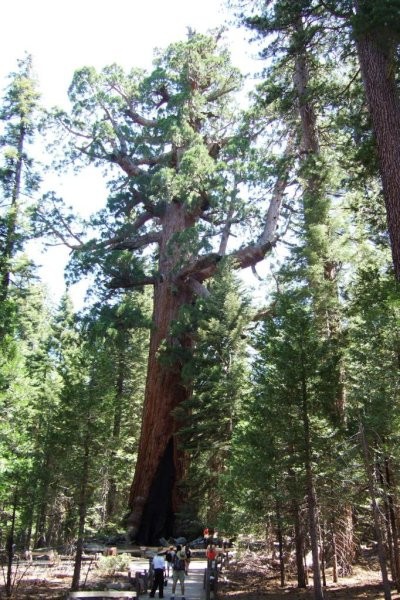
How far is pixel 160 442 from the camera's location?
20.0 meters

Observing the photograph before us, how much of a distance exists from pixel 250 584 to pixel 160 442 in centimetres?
740

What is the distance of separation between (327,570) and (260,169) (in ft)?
42.6

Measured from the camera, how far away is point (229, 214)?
806 inches

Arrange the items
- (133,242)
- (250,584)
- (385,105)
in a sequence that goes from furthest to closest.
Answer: (133,242) < (250,584) < (385,105)

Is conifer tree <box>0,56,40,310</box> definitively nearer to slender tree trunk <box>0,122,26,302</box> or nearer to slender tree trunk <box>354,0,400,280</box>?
slender tree trunk <box>0,122,26,302</box>

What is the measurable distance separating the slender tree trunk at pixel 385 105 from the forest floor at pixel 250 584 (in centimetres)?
707

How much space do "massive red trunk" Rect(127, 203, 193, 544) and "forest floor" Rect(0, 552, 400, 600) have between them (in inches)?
135

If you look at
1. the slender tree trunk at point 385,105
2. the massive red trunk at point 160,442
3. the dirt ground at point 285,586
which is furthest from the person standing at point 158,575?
the massive red trunk at point 160,442

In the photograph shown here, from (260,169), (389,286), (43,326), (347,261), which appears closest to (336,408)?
(389,286)

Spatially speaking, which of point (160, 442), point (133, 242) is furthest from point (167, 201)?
point (160, 442)

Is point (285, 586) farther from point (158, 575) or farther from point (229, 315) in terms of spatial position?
point (229, 315)

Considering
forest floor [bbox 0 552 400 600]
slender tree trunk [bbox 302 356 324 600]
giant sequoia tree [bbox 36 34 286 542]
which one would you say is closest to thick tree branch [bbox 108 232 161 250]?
giant sequoia tree [bbox 36 34 286 542]

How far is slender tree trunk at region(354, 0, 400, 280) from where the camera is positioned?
8.51 m

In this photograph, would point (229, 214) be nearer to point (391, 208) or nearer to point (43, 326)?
point (391, 208)
